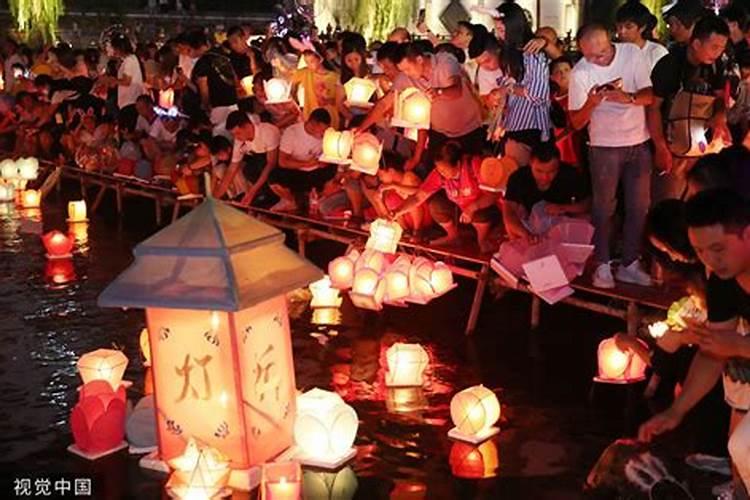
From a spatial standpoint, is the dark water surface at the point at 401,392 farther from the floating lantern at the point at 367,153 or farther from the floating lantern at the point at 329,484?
the floating lantern at the point at 367,153

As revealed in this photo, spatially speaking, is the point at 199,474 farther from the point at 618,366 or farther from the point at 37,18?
the point at 37,18

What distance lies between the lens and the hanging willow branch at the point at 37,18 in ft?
97.9

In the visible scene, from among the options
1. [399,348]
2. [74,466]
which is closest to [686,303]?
[399,348]

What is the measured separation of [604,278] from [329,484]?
278 cm

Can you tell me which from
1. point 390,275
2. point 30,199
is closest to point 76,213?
point 30,199

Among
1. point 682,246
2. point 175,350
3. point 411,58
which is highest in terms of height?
point 411,58

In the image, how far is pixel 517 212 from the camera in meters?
8.06

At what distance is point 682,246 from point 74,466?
3.38 metres

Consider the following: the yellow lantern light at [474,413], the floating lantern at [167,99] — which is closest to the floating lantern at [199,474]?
the yellow lantern light at [474,413]

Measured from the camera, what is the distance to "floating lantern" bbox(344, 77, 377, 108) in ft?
35.3

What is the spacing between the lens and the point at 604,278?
7.51m

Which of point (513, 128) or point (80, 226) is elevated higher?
point (513, 128)

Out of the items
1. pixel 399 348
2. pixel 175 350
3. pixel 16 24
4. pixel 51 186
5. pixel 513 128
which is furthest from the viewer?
pixel 16 24

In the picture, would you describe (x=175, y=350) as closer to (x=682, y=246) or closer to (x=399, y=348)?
(x=399, y=348)
